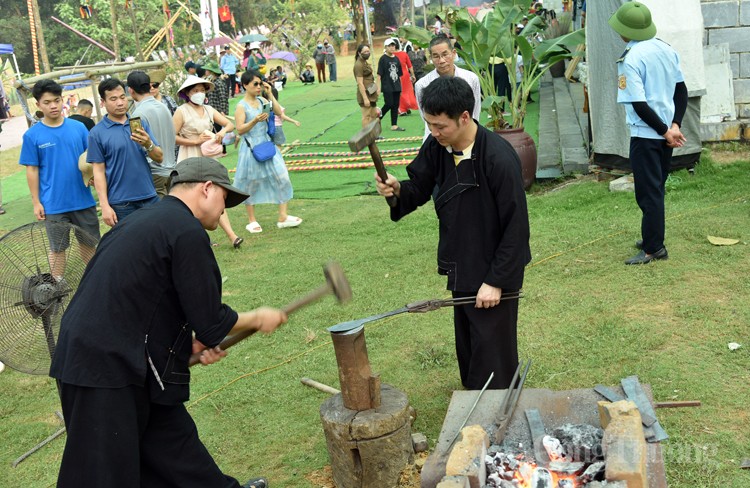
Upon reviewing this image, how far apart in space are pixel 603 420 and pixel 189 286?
1879 mm

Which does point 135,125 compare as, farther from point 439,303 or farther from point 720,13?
point 720,13

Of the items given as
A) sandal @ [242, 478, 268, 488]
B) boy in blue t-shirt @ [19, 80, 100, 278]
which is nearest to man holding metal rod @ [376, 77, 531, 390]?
sandal @ [242, 478, 268, 488]

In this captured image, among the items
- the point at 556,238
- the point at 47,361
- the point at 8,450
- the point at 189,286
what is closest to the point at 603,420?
the point at 189,286

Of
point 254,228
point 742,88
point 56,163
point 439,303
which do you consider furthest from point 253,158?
point 742,88

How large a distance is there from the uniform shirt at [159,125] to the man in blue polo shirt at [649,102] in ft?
13.4

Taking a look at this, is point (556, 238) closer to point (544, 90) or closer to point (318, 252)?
point (318, 252)

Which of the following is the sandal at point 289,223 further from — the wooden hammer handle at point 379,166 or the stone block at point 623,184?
the wooden hammer handle at point 379,166

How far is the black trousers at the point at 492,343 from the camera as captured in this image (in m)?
4.34

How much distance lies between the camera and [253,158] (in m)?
9.09

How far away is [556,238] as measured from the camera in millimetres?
7836

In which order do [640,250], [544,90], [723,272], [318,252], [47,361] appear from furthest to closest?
[544,90], [318,252], [640,250], [723,272], [47,361]

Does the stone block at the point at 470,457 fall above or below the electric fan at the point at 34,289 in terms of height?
below

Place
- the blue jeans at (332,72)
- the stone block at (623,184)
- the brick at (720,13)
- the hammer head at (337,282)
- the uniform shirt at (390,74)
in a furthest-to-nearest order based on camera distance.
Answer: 1. the blue jeans at (332,72)
2. the uniform shirt at (390,74)
3. the brick at (720,13)
4. the stone block at (623,184)
5. the hammer head at (337,282)

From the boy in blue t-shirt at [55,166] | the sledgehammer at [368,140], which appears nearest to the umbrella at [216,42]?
the boy in blue t-shirt at [55,166]
